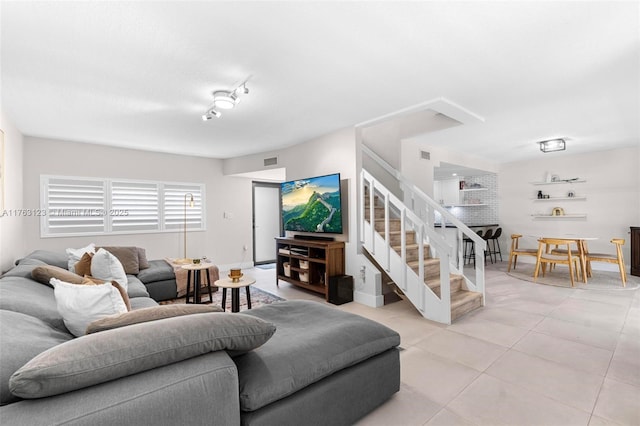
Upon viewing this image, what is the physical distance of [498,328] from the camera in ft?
10.6

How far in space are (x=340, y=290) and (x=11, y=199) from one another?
4.20 metres

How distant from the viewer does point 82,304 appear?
65.2 inches

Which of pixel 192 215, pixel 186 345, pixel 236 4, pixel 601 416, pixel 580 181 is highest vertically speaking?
pixel 236 4

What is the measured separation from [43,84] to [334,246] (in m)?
3.47

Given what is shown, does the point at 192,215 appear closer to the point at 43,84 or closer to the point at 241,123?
the point at 241,123

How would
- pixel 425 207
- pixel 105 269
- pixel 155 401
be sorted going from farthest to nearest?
1. pixel 425 207
2. pixel 105 269
3. pixel 155 401

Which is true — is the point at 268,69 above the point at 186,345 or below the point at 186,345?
above

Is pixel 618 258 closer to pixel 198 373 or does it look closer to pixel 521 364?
pixel 521 364

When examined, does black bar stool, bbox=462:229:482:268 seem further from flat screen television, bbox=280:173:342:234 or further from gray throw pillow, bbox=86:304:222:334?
gray throw pillow, bbox=86:304:222:334

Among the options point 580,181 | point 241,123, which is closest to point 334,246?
point 241,123

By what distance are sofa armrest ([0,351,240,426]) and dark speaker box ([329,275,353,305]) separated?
2905 mm

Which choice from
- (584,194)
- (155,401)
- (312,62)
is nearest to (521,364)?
(155,401)

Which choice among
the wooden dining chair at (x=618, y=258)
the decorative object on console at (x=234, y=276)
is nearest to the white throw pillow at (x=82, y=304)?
the decorative object on console at (x=234, y=276)

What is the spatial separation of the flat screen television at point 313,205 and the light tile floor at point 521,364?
1217mm
